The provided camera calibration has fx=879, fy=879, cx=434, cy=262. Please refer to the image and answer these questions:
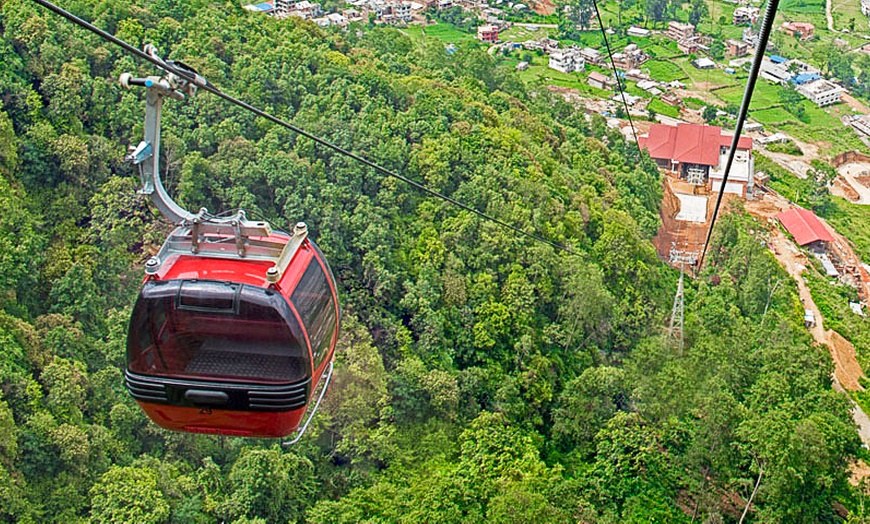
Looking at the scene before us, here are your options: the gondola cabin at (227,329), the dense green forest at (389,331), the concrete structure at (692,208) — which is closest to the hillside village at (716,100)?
the concrete structure at (692,208)

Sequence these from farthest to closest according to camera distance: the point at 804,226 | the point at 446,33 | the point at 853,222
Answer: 1. the point at 446,33
2. the point at 853,222
3. the point at 804,226

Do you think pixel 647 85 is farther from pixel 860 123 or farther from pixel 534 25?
pixel 534 25

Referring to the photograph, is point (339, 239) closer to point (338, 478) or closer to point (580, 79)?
point (338, 478)

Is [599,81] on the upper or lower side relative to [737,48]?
lower

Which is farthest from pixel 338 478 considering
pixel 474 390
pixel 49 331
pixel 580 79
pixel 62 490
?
pixel 580 79

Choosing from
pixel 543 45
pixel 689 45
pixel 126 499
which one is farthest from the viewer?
pixel 689 45

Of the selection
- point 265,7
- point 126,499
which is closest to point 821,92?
point 265,7

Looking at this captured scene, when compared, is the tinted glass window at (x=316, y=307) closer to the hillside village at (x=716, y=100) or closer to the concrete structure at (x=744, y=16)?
the hillside village at (x=716, y=100)
